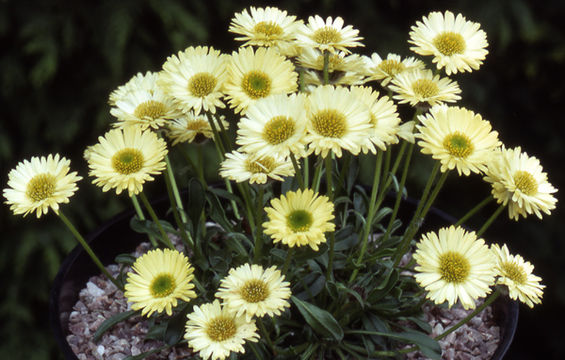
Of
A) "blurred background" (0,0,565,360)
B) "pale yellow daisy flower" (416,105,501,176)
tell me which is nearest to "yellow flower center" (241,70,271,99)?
"pale yellow daisy flower" (416,105,501,176)

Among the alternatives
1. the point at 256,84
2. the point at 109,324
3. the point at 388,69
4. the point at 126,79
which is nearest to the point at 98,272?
the point at 109,324

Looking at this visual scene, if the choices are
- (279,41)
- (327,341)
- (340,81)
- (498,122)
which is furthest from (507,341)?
(498,122)

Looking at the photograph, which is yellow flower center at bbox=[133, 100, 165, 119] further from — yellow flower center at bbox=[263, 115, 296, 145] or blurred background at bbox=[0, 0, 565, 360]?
blurred background at bbox=[0, 0, 565, 360]

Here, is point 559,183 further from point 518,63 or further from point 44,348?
point 44,348

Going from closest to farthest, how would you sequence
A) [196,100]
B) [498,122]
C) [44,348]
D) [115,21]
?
1. [196,100]
2. [115,21]
3. [44,348]
4. [498,122]

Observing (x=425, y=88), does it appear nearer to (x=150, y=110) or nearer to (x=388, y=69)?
(x=388, y=69)

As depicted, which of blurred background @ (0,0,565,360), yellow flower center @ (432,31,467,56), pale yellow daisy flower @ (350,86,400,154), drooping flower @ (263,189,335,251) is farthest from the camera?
blurred background @ (0,0,565,360)
